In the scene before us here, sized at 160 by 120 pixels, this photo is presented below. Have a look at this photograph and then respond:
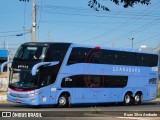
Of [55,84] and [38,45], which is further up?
[38,45]

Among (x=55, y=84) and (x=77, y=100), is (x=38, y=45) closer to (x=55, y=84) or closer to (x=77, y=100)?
(x=55, y=84)

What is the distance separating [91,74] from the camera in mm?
29281

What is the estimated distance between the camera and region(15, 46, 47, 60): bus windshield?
26.6 meters

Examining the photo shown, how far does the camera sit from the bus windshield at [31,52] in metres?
26.6

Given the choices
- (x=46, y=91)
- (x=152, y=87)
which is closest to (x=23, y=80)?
(x=46, y=91)

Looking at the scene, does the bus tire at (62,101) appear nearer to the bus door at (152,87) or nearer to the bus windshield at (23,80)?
the bus windshield at (23,80)

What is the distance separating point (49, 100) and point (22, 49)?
10.9ft

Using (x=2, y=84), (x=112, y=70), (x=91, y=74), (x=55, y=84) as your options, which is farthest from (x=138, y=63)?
(x=2, y=84)

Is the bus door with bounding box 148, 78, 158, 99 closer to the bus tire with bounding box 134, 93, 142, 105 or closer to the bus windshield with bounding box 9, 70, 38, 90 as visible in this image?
the bus tire with bounding box 134, 93, 142, 105

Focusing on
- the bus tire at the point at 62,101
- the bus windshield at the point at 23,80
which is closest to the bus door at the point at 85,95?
the bus tire at the point at 62,101

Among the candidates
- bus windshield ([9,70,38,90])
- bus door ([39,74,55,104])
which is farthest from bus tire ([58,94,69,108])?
bus windshield ([9,70,38,90])

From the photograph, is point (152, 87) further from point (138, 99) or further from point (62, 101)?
Result: point (62, 101)

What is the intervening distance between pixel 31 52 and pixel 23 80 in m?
1.64

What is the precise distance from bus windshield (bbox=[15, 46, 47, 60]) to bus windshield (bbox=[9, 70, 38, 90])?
886mm
